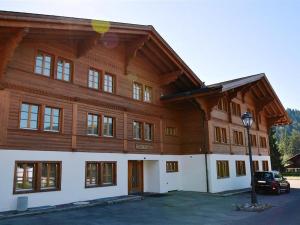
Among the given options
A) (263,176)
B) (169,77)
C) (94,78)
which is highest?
(169,77)

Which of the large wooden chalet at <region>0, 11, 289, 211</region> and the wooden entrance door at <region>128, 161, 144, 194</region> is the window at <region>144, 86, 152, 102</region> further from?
the wooden entrance door at <region>128, 161, 144, 194</region>

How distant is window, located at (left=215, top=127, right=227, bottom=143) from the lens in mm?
23578

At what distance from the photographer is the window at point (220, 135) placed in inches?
928

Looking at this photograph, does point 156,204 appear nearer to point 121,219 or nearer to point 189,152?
point 121,219

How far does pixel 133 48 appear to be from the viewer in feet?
62.7

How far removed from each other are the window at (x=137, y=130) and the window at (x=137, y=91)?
1.76 metres

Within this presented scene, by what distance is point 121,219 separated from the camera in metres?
11.4

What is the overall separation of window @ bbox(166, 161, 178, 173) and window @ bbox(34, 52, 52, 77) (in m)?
11.1

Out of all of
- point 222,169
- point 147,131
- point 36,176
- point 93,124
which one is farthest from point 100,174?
point 222,169

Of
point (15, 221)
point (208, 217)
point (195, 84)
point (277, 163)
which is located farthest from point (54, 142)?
point (277, 163)

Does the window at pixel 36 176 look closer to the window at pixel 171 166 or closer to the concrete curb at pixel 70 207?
the concrete curb at pixel 70 207

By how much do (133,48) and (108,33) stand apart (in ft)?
8.64

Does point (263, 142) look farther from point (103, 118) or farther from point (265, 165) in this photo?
point (103, 118)

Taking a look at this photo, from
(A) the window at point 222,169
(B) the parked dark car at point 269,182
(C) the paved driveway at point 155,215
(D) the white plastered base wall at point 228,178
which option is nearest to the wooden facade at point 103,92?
(D) the white plastered base wall at point 228,178
